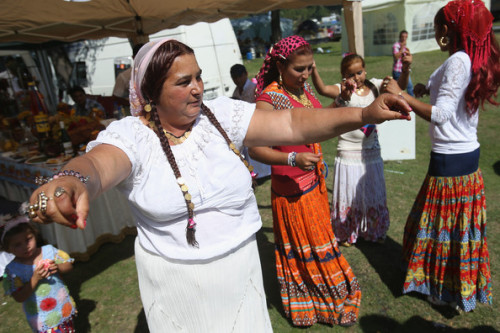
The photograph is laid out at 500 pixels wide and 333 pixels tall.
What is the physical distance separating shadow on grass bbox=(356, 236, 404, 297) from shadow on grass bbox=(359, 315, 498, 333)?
0.31 metres

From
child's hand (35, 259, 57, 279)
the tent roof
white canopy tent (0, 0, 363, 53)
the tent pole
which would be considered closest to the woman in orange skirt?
child's hand (35, 259, 57, 279)

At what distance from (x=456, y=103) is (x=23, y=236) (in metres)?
3.20

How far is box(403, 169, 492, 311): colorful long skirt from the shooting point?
2.56 metres

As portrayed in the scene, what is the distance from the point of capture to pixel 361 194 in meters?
3.68

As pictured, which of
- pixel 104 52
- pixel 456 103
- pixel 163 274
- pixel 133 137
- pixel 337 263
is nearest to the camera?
pixel 133 137

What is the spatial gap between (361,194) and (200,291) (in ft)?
8.42

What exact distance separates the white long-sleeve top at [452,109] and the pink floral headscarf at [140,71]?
1835 millimetres

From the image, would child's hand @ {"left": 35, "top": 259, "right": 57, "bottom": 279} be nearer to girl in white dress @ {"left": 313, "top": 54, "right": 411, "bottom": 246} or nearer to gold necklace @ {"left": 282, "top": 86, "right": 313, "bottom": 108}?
gold necklace @ {"left": 282, "top": 86, "right": 313, "bottom": 108}

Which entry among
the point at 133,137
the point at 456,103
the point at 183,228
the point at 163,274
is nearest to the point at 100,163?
the point at 133,137

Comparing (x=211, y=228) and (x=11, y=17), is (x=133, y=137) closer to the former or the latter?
(x=211, y=228)

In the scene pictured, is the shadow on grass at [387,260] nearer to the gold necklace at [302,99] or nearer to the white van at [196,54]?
the gold necklace at [302,99]

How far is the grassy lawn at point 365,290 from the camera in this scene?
2.70m

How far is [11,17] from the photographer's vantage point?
3.99m

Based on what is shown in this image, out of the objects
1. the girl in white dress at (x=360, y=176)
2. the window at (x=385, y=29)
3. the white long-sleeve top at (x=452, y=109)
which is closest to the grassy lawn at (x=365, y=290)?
the girl in white dress at (x=360, y=176)
